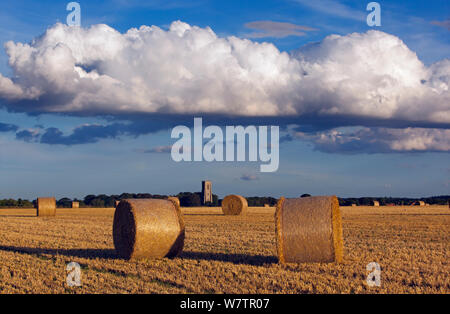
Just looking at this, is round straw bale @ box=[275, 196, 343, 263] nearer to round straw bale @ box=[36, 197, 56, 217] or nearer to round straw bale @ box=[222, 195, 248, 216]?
round straw bale @ box=[222, 195, 248, 216]

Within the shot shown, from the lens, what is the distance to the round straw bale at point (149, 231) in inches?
575

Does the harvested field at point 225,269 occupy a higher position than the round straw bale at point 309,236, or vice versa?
the round straw bale at point 309,236

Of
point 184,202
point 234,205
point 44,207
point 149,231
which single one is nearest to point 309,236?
point 149,231

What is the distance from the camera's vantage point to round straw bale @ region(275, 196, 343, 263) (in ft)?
43.0

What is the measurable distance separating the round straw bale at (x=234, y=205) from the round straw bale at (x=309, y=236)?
28.3m

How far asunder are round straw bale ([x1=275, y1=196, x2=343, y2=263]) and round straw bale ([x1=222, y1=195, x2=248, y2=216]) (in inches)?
1115

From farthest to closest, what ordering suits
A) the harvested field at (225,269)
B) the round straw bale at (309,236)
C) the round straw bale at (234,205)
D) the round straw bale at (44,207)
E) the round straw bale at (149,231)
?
the round straw bale at (234,205)
the round straw bale at (44,207)
the round straw bale at (149,231)
the round straw bale at (309,236)
the harvested field at (225,269)

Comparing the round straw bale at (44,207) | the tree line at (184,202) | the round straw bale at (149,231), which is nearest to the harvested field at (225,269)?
the round straw bale at (149,231)

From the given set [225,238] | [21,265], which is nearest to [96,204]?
[225,238]

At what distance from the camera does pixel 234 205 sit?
42.1 meters

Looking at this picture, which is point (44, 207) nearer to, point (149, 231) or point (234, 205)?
point (234, 205)

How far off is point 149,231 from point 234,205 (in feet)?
90.5

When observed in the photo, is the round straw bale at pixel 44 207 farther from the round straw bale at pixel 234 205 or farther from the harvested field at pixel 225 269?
the harvested field at pixel 225 269
